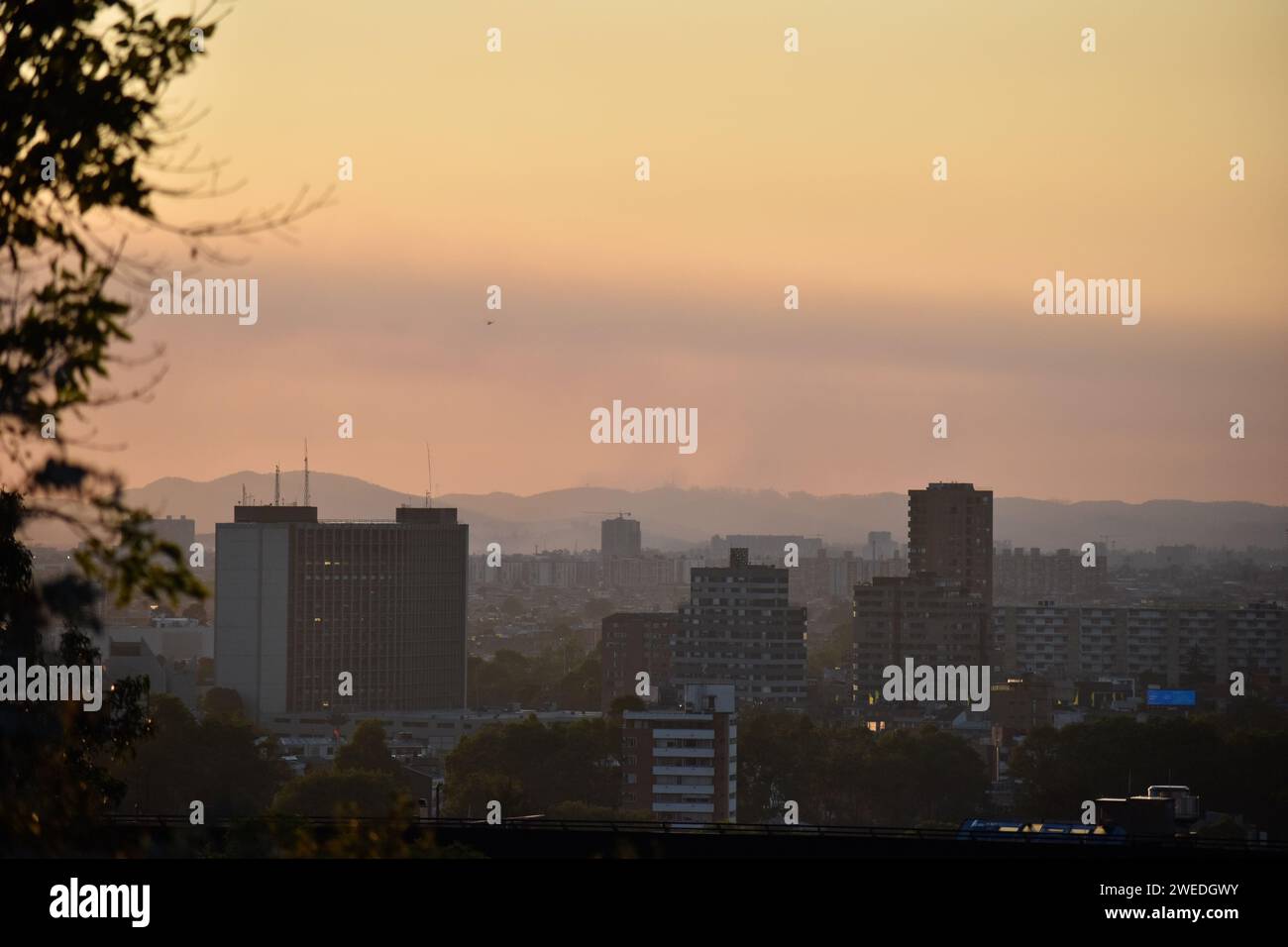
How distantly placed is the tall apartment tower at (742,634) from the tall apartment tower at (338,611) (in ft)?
58.7

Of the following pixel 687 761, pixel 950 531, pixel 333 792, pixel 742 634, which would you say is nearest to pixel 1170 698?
pixel 742 634

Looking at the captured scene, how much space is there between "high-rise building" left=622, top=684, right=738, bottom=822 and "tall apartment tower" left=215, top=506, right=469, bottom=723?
5416 cm

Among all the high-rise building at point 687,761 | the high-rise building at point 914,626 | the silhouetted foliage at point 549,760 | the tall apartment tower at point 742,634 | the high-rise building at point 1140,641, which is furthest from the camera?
the high-rise building at point 914,626

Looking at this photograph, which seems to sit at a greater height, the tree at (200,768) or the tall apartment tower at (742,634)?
the tall apartment tower at (742,634)

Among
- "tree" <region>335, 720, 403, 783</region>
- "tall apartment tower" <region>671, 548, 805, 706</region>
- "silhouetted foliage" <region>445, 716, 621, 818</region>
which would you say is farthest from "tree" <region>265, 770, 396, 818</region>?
"tall apartment tower" <region>671, 548, 805, 706</region>

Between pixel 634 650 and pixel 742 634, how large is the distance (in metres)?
7.52

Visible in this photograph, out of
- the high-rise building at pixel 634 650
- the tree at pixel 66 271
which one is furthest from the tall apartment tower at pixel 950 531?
the tree at pixel 66 271

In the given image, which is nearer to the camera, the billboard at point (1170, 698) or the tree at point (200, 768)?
the tree at point (200, 768)

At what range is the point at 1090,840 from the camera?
24.1 meters

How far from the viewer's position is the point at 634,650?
133500 millimetres

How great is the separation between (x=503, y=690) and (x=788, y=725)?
54.9 meters

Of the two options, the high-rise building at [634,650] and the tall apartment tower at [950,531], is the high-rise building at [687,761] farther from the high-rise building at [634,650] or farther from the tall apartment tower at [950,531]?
the tall apartment tower at [950,531]

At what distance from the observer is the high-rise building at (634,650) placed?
127125 millimetres
